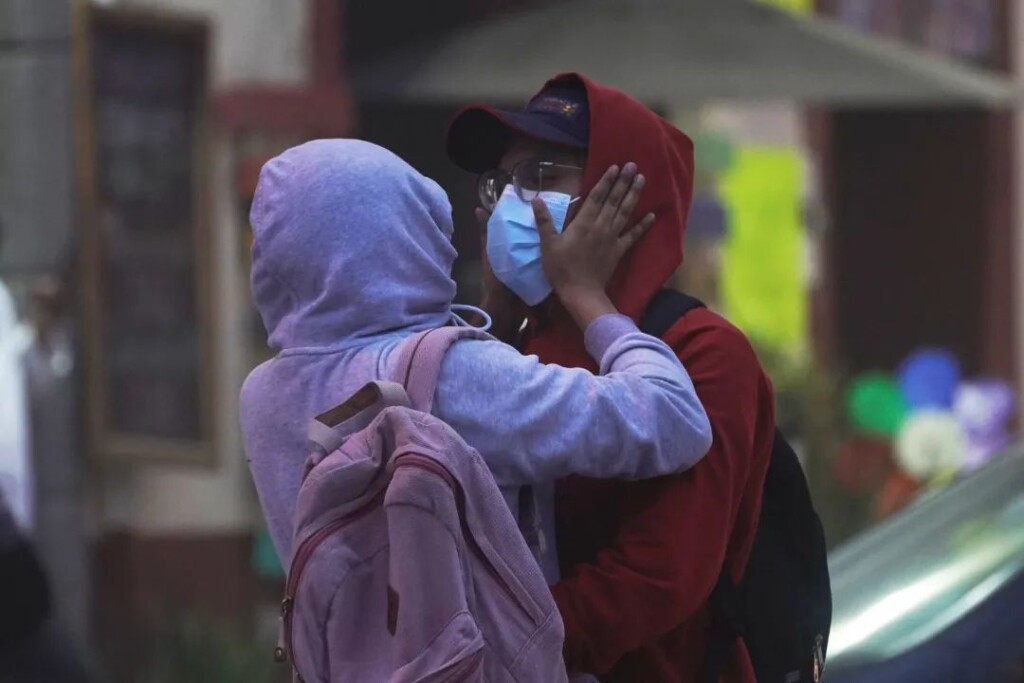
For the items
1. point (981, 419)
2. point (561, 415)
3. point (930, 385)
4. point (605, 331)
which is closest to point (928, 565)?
point (605, 331)

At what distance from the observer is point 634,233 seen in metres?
2.18

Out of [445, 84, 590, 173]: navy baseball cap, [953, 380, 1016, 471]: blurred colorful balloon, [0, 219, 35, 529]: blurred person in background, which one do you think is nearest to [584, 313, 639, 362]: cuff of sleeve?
[445, 84, 590, 173]: navy baseball cap

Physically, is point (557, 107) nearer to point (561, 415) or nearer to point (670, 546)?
point (561, 415)

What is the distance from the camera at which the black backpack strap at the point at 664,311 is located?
7.14 feet

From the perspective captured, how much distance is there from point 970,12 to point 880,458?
2.78m

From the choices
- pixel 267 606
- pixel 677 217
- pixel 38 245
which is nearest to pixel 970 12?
pixel 267 606

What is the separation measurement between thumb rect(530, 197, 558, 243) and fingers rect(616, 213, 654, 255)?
0.08m

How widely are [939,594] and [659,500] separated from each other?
3.89 feet

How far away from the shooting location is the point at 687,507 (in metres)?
2.06

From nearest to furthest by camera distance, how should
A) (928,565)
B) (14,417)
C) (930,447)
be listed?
1. (928,565)
2. (14,417)
3. (930,447)

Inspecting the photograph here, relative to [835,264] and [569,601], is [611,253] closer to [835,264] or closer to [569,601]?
[569,601]

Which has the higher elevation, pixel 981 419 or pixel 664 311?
pixel 664 311

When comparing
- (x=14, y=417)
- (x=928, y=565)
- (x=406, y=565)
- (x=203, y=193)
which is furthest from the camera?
(x=203, y=193)

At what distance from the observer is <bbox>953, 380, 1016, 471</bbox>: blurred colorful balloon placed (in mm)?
7881
